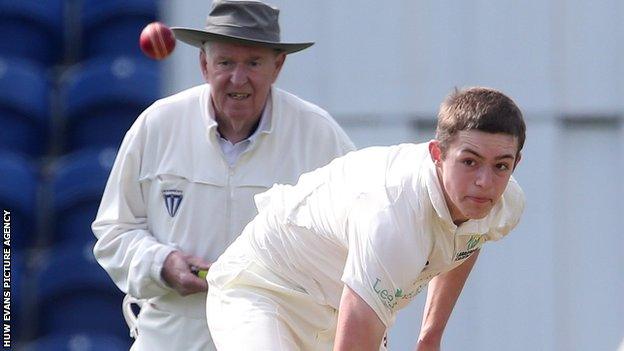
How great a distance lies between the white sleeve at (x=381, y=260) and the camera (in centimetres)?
325

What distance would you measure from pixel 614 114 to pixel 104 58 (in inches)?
78.3

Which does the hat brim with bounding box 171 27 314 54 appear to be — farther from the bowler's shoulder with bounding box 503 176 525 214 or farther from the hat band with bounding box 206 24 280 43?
the bowler's shoulder with bounding box 503 176 525 214

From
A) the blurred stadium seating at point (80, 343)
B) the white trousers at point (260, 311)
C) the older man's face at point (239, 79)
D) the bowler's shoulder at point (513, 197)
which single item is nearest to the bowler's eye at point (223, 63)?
the older man's face at point (239, 79)

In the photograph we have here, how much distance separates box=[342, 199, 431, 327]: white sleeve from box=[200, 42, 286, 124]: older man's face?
3.30 ft

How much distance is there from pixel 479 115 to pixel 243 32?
45.7 inches

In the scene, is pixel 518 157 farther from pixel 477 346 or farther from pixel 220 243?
pixel 477 346

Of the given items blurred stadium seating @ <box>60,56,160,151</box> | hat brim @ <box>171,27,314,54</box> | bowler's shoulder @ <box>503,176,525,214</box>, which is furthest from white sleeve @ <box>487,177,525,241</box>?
blurred stadium seating @ <box>60,56,160,151</box>

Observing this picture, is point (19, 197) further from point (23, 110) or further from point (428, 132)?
point (428, 132)

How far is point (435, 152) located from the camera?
334 centimetres

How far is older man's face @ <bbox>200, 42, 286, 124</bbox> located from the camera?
424 centimetres

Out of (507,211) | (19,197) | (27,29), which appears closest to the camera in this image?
(507,211)

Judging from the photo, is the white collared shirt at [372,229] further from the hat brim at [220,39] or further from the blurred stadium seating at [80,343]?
the blurred stadium seating at [80,343]

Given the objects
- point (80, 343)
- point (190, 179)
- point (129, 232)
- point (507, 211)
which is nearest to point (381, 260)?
point (507, 211)

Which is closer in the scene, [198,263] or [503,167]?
[503,167]
